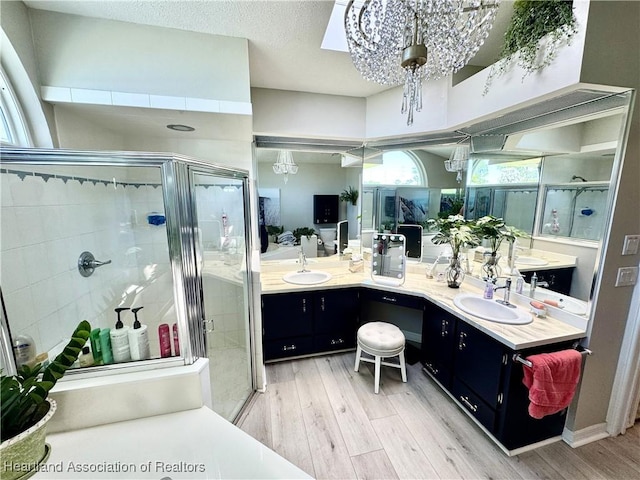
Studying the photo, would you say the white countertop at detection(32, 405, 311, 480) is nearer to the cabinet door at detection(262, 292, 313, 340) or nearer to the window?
the cabinet door at detection(262, 292, 313, 340)

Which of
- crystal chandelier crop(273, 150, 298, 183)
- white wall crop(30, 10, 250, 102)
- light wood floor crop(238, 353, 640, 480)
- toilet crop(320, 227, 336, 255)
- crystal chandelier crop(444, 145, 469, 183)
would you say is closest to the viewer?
white wall crop(30, 10, 250, 102)

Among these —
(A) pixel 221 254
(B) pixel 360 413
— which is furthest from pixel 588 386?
(A) pixel 221 254

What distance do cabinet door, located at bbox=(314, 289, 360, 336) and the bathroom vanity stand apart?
0.01 meters

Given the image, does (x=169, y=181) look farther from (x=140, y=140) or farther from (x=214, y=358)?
(x=140, y=140)

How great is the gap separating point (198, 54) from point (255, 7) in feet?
1.59

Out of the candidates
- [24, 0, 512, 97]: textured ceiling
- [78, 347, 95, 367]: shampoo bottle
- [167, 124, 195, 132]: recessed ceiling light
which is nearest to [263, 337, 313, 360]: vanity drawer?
[78, 347, 95, 367]: shampoo bottle

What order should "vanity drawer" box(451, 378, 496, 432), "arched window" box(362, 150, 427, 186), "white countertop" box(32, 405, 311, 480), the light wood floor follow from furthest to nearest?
1. "arched window" box(362, 150, 427, 186)
2. "vanity drawer" box(451, 378, 496, 432)
3. the light wood floor
4. "white countertop" box(32, 405, 311, 480)

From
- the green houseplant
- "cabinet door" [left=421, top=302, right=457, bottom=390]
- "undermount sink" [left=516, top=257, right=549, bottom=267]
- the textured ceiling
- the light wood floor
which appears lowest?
the light wood floor

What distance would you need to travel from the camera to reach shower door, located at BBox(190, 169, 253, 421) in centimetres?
183

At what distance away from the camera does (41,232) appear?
148cm

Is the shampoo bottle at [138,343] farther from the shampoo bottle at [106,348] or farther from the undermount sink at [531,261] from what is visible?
the undermount sink at [531,261]

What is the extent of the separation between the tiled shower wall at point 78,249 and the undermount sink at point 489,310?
204 cm

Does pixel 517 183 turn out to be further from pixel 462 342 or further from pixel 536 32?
pixel 462 342

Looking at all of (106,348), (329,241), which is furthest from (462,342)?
(106,348)
